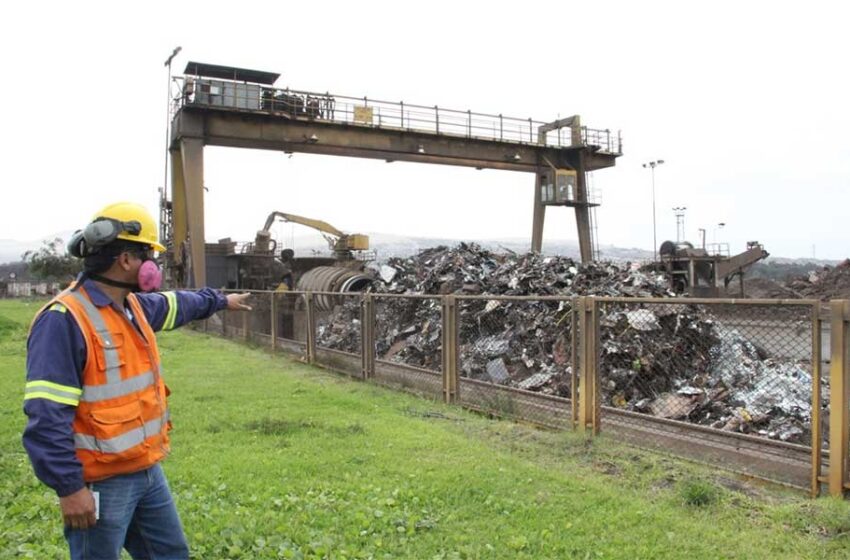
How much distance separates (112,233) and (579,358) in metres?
4.69

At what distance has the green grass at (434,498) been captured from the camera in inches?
146

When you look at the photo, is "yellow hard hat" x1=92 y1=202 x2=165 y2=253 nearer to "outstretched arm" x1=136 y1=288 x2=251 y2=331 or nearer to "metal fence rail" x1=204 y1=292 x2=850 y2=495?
"outstretched arm" x1=136 y1=288 x2=251 y2=331

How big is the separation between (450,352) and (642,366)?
8.13 ft

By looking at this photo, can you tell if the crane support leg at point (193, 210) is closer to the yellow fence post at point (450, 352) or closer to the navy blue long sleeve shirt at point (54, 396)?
the yellow fence post at point (450, 352)

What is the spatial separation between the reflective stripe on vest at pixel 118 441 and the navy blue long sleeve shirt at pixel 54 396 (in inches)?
3.0

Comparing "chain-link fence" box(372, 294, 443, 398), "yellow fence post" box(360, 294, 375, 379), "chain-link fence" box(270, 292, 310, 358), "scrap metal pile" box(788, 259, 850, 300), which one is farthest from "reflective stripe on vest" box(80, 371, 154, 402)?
"scrap metal pile" box(788, 259, 850, 300)

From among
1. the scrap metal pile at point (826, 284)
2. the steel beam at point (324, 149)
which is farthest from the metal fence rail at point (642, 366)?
the scrap metal pile at point (826, 284)

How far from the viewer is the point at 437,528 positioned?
3.97 m

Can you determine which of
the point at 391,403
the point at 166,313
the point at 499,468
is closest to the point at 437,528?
the point at 499,468

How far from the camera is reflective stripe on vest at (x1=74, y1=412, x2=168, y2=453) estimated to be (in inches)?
93.0

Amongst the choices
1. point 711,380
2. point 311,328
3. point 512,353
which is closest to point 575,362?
point 711,380

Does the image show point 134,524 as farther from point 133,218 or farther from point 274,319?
point 274,319

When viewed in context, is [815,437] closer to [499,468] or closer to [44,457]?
[499,468]

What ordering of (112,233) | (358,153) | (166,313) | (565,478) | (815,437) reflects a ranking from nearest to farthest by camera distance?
1. (112,233)
2. (166,313)
3. (815,437)
4. (565,478)
5. (358,153)
